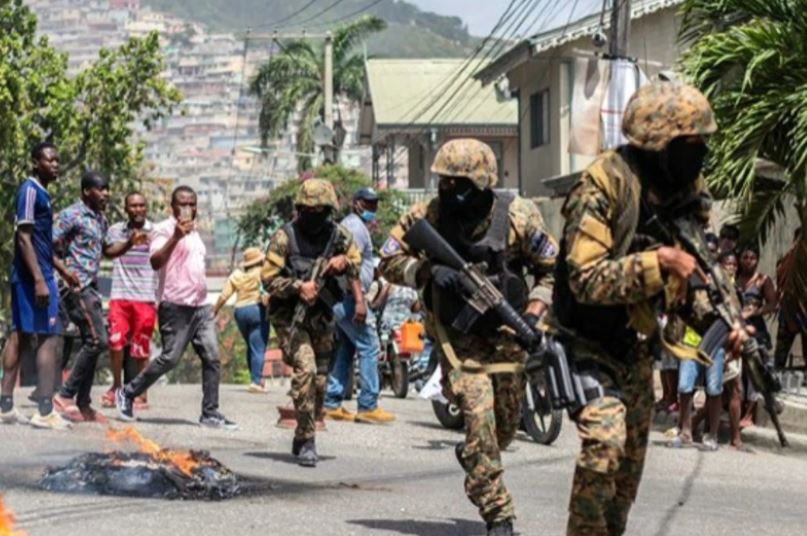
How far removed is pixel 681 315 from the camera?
21.3 feet

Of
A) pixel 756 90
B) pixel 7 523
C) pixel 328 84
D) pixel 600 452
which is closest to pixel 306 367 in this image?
pixel 7 523

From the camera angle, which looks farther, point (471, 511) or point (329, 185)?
point (329, 185)

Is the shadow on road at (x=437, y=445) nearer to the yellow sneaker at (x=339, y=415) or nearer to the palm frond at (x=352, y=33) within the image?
the yellow sneaker at (x=339, y=415)

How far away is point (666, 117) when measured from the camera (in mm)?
6223

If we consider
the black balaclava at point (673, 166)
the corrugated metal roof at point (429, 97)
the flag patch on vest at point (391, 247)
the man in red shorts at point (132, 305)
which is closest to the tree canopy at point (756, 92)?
the man in red shorts at point (132, 305)

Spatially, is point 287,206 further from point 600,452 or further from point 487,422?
point 600,452

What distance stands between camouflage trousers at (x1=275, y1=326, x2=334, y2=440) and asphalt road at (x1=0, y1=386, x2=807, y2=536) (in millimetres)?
322

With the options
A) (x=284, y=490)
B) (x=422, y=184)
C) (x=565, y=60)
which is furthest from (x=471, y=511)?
(x=422, y=184)

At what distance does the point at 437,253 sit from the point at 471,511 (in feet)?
6.04

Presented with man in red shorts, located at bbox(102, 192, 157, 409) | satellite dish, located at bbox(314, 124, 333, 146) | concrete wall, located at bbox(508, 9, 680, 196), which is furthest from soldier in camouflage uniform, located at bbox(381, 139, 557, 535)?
satellite dish, located at bbox(314, 124, 333, 146)

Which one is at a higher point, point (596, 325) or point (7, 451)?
point (596, 325)

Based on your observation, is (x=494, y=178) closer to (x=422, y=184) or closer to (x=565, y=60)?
(x=565, y=60)

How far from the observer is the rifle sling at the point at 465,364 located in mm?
7941

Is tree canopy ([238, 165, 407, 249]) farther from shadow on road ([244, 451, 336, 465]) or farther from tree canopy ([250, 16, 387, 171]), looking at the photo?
shadow on road ([244, 451, 336, 465])
